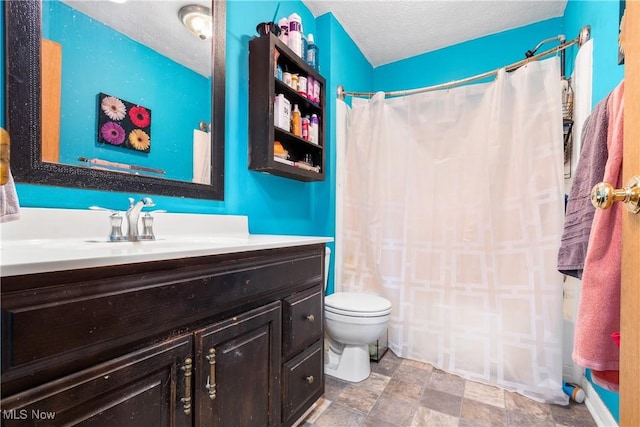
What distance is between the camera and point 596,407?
137cm

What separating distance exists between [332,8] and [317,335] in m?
2.17

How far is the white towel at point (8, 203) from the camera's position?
634 millimetres

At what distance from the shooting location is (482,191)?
175 cm

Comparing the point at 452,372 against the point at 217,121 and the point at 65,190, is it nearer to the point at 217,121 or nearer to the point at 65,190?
the point at 217,121

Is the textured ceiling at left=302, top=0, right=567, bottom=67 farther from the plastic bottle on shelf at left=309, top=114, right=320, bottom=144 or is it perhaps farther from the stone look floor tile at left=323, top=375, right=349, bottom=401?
the stone look floor tile at left=323, top=375, right=349, bottom=401

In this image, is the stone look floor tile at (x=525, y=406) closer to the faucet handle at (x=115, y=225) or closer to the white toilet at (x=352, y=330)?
the white toilet at (x=352, y=330)

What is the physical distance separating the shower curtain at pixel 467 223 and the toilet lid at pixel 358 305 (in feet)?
0.99

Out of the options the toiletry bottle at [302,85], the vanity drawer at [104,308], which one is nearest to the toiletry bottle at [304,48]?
the toiletry bottle at [302,85]

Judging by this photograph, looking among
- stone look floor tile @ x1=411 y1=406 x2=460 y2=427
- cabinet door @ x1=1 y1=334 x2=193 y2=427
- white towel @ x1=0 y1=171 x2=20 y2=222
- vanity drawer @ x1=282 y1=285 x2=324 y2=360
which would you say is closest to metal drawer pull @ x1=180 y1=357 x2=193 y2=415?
cabinet door @ x1=1 y1=334 x2=193 y2=427

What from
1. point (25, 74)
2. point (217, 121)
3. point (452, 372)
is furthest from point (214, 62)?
point (452, 372)

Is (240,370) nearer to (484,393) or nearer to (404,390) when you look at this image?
(404,390)

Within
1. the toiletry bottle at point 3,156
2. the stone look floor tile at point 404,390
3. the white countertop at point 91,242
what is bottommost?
the stone look floor tile at point 404,390

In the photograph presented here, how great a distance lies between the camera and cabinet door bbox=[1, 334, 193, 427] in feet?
1.65

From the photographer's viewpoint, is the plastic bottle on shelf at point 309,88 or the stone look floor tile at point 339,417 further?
the plastic bottle on shelf at point 309,88
